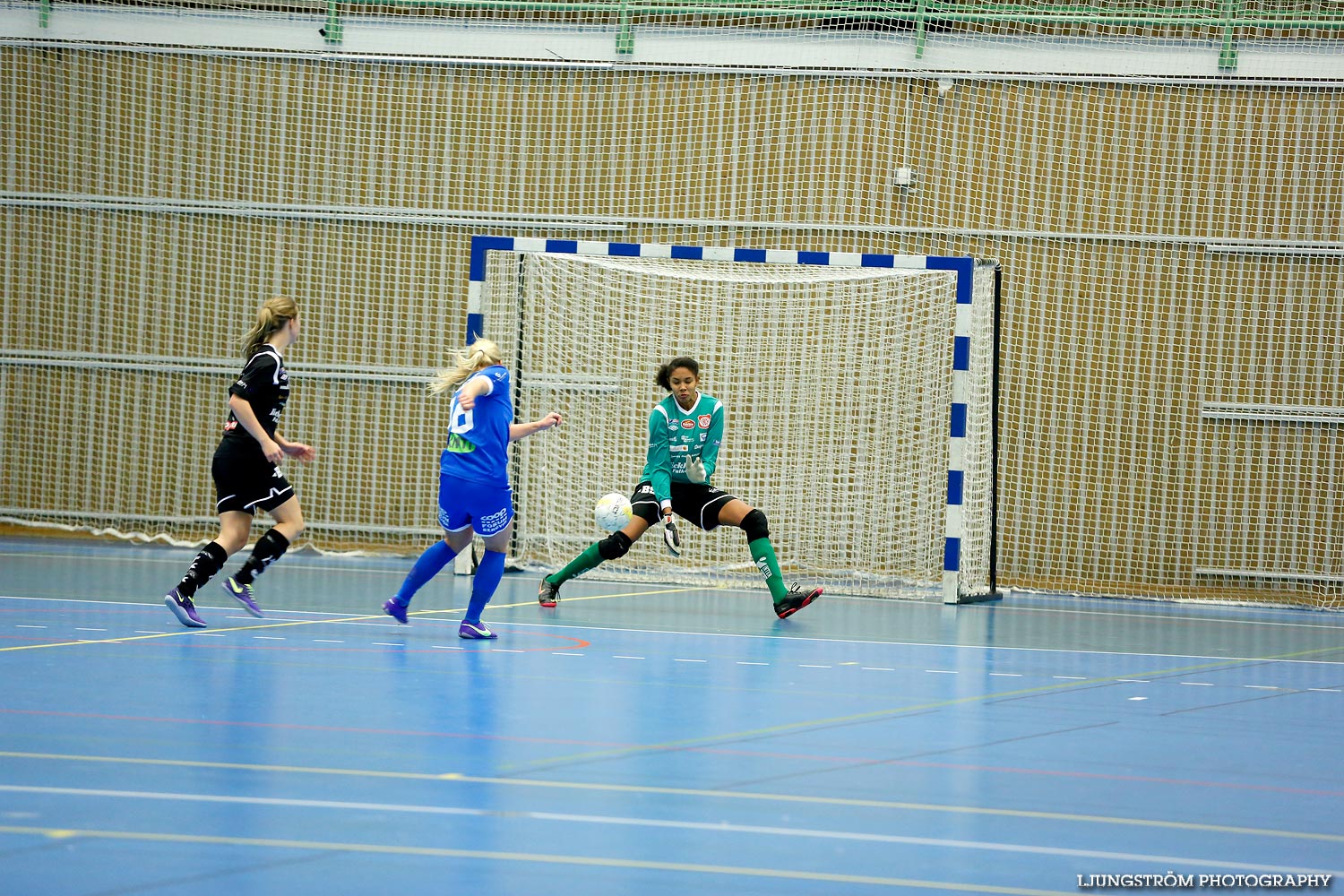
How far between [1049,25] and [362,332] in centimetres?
776

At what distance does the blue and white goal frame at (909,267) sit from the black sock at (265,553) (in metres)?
3.86

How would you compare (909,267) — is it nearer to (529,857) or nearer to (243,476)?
(243,476)

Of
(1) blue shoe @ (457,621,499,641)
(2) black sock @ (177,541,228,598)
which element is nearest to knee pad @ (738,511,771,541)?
(1) blue shoe @ (457,621,499,641)

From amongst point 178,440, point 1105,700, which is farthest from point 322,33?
point 1105,700

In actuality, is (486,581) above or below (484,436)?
below

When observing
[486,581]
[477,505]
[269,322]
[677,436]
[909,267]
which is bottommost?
[486,581]

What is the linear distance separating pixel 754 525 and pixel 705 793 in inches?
249

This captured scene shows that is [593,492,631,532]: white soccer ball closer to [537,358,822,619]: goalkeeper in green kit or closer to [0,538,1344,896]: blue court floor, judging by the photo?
[537,358,822,619]: goalkeeper in green kit

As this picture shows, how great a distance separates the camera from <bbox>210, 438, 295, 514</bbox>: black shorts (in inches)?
332

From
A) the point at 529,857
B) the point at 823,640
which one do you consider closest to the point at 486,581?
the point at 823,640

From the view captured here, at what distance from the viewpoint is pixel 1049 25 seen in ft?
51.9

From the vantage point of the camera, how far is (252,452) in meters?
8.44

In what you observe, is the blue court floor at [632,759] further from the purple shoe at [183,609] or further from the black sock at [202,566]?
the black sock at [202,566]

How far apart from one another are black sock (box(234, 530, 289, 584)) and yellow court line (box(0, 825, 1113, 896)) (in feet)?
17.0
